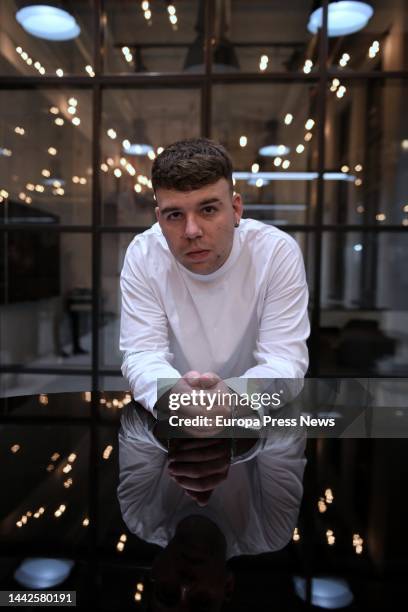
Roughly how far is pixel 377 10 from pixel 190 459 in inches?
178

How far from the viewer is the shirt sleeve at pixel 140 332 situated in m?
1.36

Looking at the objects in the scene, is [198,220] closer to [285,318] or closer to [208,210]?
[208,210]

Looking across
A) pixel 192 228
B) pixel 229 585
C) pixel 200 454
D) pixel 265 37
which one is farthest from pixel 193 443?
pixel 265 37

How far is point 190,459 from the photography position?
2.68 feet

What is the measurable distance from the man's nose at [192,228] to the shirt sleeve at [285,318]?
414mm

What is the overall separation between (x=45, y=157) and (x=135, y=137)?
2.66 ft

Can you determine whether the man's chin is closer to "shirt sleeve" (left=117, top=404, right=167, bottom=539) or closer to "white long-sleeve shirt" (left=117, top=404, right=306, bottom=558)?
"shirt sleeve" (left=117, top=404, right=167, bottom=539)

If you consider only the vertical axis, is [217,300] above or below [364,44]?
below

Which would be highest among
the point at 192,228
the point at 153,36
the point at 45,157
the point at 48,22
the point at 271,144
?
the point at 48,22

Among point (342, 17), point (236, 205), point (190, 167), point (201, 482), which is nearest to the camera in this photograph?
point (201, 482)

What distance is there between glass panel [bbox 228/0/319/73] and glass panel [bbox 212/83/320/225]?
0.18m

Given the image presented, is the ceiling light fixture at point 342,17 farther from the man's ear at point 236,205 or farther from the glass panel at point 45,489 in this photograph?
the glass panel at point 45,489

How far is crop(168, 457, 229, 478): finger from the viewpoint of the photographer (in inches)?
29.1

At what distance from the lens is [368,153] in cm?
407
